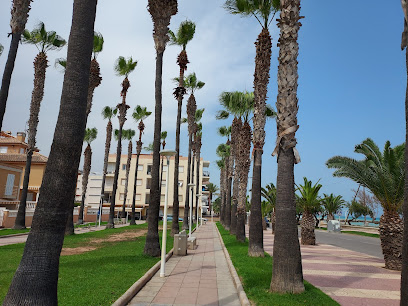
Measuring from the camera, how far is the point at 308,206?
22.2 metres

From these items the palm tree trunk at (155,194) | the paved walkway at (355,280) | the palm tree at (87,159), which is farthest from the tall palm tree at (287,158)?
the palm tree at (87,159)

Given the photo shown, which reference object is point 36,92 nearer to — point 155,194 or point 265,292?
point 155,194

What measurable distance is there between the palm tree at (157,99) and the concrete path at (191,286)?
1.44 metres

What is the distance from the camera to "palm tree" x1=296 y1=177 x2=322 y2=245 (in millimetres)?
21438

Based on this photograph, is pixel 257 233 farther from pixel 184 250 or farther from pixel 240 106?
pixel 240 106

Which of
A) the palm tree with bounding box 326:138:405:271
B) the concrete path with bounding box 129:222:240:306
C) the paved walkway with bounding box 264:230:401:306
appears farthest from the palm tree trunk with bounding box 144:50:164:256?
the palm tree with bounding box 326:138:405:271

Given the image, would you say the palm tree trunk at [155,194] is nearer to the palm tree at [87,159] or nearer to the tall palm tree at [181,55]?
the tall palm tree at [181,55]

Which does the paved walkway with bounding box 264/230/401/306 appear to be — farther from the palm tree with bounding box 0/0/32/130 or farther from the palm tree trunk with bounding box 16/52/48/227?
the palm tree trunk with bounding box 16/52/48/227

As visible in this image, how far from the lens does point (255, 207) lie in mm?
13688

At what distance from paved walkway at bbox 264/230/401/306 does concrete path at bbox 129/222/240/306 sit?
8.65 ft

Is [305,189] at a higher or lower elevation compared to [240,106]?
lower

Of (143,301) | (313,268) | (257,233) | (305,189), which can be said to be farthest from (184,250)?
(305,189)

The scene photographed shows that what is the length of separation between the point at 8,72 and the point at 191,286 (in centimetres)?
1396

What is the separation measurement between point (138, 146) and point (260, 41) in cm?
3339
